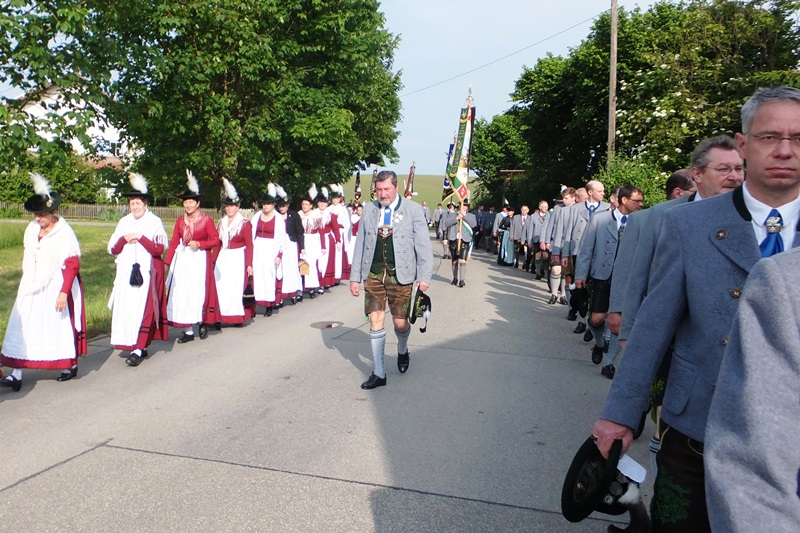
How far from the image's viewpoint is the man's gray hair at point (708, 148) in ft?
12.5

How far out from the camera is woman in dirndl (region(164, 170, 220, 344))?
8.98m

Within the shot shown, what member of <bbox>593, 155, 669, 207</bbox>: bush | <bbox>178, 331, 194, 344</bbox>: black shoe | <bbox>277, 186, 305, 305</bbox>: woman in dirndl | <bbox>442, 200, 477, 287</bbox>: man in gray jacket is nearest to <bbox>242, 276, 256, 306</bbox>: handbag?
<bbox>178, 331, 194, 344</bbox>: black shoe

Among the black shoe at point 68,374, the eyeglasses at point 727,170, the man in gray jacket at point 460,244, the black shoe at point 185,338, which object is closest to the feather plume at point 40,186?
the black shoe at point 68,374

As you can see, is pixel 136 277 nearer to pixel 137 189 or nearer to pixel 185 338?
pixel 137 189

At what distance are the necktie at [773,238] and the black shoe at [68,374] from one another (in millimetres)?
6483

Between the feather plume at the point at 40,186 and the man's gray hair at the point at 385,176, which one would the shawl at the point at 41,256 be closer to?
the feather plume at the point at 40,186

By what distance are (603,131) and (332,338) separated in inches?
908

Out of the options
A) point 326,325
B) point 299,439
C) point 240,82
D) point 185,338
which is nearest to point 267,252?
point 326,325

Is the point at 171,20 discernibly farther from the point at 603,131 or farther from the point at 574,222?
the point at 603,131

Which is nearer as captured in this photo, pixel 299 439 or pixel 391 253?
pixel 299 439

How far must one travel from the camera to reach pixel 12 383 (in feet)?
21.2

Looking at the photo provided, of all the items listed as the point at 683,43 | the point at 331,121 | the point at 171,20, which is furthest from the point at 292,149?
the point at 683,43

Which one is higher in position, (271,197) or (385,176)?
(385,176)

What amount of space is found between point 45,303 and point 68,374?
2.37 ft
